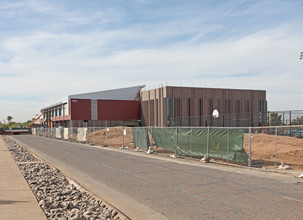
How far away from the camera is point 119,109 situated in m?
78.8

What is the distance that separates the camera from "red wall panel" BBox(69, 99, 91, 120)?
75.4m

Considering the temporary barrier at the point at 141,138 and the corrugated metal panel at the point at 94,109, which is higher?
the corrugated metal panel at the point at 94,109

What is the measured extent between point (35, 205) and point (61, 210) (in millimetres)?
813

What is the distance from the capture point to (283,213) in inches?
292

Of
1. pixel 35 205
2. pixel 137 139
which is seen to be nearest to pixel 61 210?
pixel 35 205

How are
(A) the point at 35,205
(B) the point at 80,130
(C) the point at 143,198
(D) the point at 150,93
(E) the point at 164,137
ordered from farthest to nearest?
(D) the point at 150,93
(B) the point at 80,130
(E) the point at 164,137
(C) the point at 143,198
(A) the point at 35,205

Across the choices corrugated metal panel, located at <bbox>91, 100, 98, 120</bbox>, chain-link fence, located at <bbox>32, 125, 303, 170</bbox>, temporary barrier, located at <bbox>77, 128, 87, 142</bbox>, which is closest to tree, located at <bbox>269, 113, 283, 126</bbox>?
chain-link fence, located at <bbox>32, 125, 303, 170</bbox>

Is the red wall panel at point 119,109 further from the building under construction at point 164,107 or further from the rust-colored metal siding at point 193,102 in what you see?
the rust-colored metal siding at point 193,102

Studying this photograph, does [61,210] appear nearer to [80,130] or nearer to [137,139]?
[137,139]

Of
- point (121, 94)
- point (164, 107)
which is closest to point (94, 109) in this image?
point (121, 94)

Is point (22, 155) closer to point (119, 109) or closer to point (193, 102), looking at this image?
point (193, 102)

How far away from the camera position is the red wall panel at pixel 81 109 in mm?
75438

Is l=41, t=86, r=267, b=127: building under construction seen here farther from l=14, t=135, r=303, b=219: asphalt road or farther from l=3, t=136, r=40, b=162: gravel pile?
l=14, t=135, r=303, b=219: asphalt road

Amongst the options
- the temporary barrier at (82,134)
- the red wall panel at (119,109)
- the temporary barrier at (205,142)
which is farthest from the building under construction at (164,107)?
the temporary barrier at (205,142)
